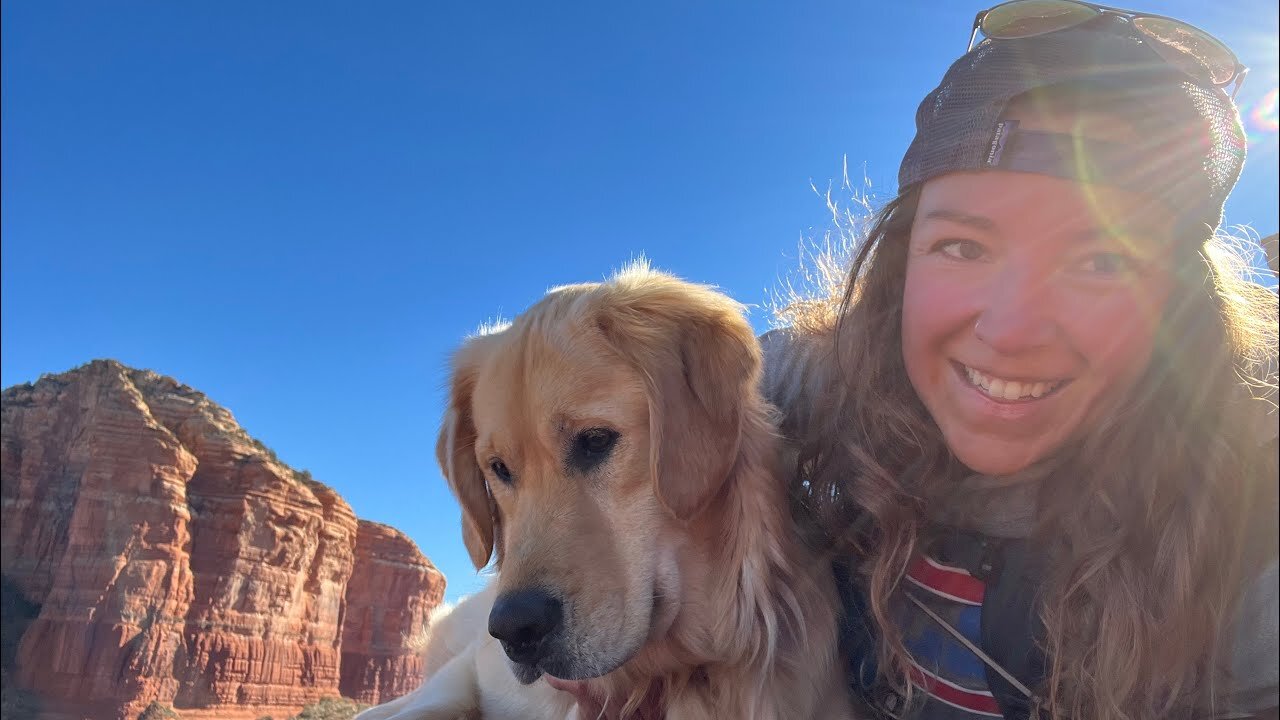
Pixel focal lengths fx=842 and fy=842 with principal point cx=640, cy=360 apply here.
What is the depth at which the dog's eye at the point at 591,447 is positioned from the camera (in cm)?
326

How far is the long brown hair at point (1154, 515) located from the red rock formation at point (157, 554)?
52.6m

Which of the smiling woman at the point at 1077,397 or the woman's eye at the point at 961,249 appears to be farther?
the woman's eye at the point at 961,249

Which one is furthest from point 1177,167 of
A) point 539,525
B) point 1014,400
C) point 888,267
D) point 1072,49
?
point 539,525

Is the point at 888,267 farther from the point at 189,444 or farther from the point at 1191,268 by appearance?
the point at 189,444

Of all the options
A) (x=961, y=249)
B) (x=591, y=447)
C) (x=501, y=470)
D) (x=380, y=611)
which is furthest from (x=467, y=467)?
(x=380, y=611)

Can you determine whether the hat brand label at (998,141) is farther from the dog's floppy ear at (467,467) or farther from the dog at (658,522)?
the dog's floppy ear at (467,467)

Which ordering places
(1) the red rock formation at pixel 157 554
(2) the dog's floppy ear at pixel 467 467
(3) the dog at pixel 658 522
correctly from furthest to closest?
(1) the red rock formation at pixel 157 554 → (2) the dog's floppy ear at pixel 467 467 → (3) the dog at pixel 658 522

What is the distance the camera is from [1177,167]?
8.79 feet

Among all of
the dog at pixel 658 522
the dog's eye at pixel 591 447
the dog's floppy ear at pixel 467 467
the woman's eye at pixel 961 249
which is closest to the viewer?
the woman's eye at pixel 961 249

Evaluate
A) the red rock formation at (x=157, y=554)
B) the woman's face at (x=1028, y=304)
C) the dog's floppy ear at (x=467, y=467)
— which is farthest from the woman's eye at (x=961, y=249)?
the red rock formation at (x=157, y=554)

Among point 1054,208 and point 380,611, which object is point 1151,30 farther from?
point 380,611

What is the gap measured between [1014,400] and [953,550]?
2.12ft

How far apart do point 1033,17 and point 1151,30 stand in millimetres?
393

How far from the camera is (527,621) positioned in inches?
113
